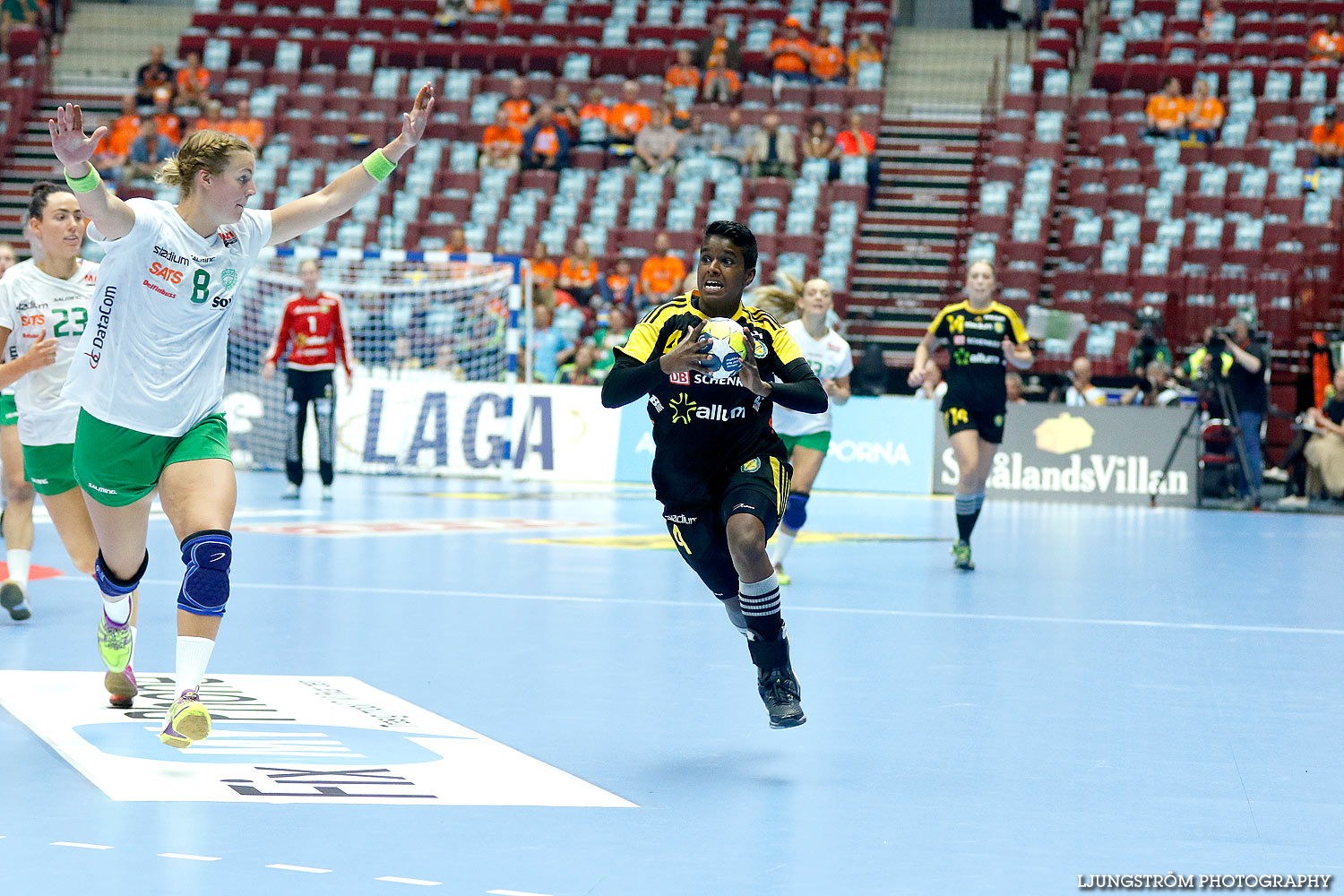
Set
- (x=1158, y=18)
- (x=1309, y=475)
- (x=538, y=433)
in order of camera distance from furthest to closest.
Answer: (x=1158, y=18) → (x=538, y=433) → (x=1309, y=475)

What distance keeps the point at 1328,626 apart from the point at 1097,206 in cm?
1517

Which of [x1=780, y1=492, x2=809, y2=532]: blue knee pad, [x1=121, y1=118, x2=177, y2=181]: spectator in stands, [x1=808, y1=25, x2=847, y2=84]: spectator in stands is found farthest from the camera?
[x1=808, y1=25, x2=847, y2=84]: spectator in stands

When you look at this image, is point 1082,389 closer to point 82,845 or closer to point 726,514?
point 726,514

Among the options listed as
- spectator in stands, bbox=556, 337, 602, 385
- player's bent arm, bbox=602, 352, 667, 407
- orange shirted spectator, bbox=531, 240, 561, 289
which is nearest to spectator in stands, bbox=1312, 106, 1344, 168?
spectator in stands, bbox=556, 337, 602, 385

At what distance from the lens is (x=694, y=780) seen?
4.72 meters

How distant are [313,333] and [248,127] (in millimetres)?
11841

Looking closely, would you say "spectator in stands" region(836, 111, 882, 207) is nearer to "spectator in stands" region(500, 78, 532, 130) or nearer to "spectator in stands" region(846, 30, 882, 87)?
"spectator in stands" region(846, 30, 882, 87)

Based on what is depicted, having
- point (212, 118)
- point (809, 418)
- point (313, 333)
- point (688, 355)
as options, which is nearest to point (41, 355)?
point (688, 355)

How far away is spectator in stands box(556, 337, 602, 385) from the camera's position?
1952 centimetres

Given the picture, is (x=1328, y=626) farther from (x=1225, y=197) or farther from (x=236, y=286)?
(x=1225, y=197)

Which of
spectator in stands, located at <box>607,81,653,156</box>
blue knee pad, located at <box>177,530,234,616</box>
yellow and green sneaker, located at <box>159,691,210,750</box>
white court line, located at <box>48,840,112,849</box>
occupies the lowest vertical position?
white court line, located at <box>48,840,112,849</box>

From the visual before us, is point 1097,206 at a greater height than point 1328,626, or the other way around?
point 1097,206

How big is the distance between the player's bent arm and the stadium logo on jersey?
4.01 feet

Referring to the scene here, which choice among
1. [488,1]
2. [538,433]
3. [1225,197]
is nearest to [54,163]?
[488,1]
